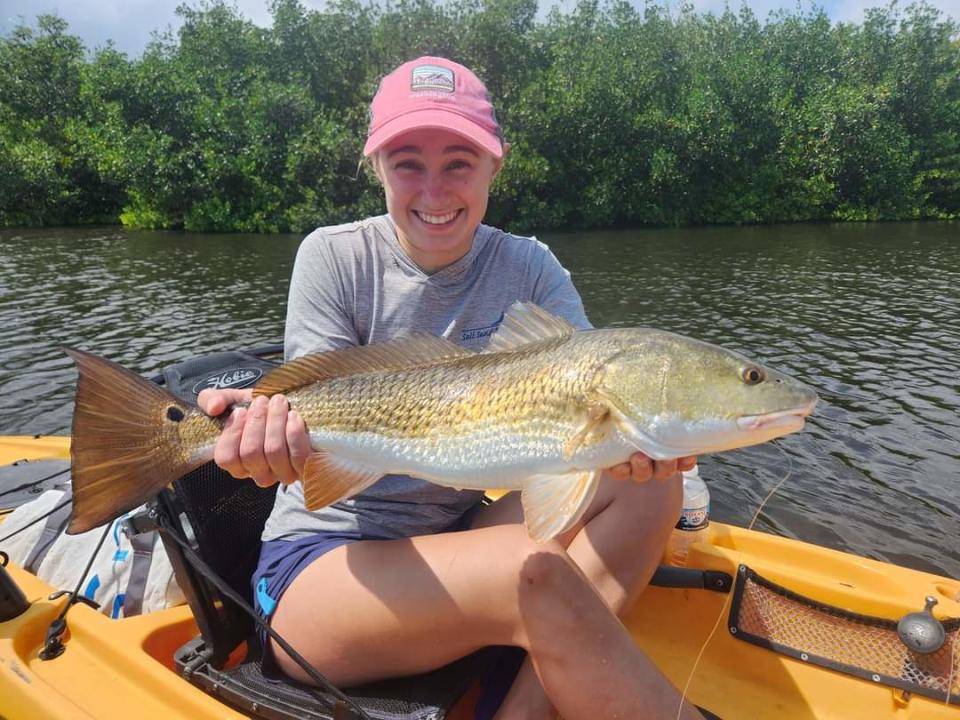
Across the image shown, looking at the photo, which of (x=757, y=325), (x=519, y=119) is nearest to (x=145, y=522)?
(x=757, y=325)

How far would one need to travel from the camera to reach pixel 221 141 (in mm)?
31500

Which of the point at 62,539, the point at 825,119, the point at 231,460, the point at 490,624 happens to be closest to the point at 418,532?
the point at 490,624

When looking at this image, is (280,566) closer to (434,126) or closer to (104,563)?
(104,563)

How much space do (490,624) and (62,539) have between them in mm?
2151

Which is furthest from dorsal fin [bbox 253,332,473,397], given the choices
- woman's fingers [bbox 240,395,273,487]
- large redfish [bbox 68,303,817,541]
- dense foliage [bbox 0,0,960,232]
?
dense foliage [bbox 0,0,960,232]

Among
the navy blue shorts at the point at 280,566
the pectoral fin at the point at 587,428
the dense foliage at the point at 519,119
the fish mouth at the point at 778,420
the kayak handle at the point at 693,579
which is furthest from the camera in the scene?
the dense foliage at the point at 519,119

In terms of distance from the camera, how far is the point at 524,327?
7.97 feet

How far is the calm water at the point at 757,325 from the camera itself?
6.69 meters

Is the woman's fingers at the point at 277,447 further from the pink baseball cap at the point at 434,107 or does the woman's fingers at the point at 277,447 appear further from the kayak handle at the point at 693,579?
the kayak handle at the point at 693,579

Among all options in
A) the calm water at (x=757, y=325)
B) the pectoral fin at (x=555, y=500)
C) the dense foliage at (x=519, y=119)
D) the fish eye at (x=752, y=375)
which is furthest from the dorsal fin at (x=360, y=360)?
the dense foliage at (x=519, y=119)

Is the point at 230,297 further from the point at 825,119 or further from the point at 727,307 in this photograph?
the point at 825,119

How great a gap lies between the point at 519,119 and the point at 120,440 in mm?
31171

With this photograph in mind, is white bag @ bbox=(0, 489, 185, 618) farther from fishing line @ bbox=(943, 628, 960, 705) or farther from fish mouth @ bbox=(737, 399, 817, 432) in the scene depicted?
fishing line @ bbox=(943, 628, 960, 705)

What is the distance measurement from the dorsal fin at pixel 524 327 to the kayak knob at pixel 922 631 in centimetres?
186
